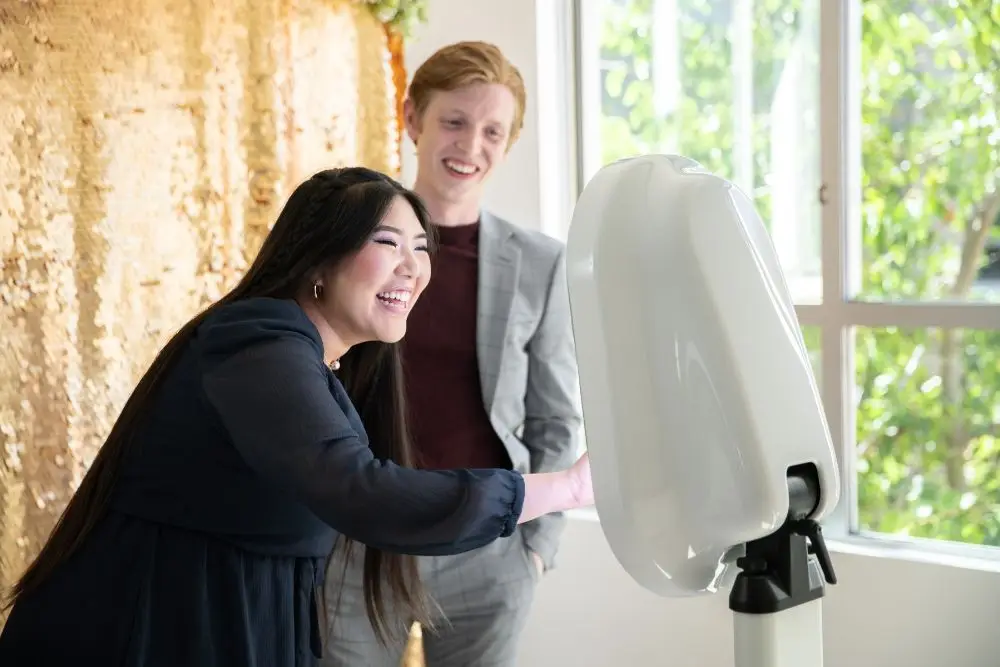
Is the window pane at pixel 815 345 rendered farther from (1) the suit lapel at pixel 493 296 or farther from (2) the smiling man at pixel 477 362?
(1) the suit lapel at pixel 493 296

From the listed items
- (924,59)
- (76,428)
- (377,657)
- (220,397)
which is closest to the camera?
(220,397)

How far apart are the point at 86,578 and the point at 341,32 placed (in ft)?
7.33

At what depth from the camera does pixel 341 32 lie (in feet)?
11.1

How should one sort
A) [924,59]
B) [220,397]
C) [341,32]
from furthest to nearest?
1. [341,32]
2. [924,59]
3. [220,397]

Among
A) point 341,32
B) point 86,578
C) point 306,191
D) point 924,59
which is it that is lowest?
point 86,578

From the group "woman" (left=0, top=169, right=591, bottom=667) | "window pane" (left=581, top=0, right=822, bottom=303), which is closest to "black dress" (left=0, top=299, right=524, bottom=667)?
"woman" (left=0, top=169, right=591, bottom=667)

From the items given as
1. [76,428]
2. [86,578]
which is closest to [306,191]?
[86,578]

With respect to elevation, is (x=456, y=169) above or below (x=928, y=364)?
above

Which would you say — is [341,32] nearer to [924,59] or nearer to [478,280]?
[478,280]

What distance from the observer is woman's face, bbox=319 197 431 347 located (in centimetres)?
160

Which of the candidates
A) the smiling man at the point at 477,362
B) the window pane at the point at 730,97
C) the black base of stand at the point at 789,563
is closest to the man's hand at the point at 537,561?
the smiling man at the point at 477,362

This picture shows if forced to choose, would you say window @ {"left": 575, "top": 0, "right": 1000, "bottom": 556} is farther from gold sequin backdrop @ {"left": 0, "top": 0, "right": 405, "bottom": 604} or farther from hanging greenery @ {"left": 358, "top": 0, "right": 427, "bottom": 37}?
gold sequin backdrop @ {"left": 0, "top": 0, "right": 405, "bottom": 604}

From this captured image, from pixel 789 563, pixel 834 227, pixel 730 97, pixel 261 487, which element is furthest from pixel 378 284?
pixel 730 97

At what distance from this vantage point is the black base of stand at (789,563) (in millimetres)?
1069
